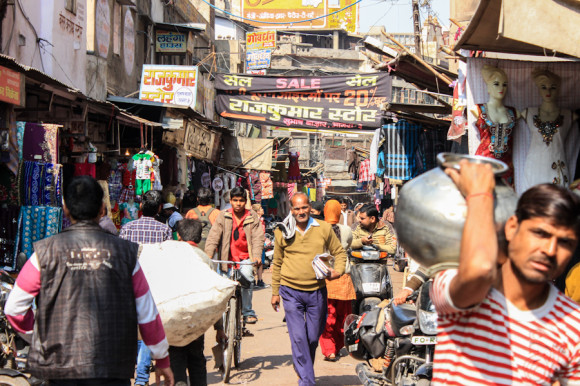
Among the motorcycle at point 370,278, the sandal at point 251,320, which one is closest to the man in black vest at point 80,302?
the motorcycle at point 370,278

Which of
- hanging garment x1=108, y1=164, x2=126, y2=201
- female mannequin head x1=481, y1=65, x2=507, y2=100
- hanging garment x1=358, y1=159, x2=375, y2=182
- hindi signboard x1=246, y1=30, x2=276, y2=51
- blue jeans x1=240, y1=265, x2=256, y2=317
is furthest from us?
hindi signboard x1=246, y1=30, x2=276, y2=51

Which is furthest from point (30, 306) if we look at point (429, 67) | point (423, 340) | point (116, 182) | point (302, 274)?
point (116, 182)

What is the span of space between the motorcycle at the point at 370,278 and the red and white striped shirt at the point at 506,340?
6.45 m

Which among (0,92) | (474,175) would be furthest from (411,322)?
(0,92)

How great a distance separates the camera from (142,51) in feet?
65.0

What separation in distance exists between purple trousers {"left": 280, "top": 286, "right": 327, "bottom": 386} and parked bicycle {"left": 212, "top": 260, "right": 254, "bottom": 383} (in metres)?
0.95

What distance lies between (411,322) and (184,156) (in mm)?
12213

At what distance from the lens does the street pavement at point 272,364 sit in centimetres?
786

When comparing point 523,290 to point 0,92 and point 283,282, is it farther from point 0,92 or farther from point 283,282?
point 0,92

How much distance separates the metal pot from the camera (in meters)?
2.32

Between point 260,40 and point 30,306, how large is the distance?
46.3m

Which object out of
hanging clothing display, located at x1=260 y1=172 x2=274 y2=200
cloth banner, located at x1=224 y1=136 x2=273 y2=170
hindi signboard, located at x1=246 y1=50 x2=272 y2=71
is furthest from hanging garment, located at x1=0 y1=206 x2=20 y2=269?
hindi signboard, located at x1=246 y1=50 x2=272 y2=71

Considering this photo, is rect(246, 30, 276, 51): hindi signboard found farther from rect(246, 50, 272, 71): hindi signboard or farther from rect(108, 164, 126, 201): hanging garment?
rect(108, 164, 126, 201): hanging garment

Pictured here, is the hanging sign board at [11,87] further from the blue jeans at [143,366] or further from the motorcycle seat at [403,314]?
the motorcycle seat at [403,314]
